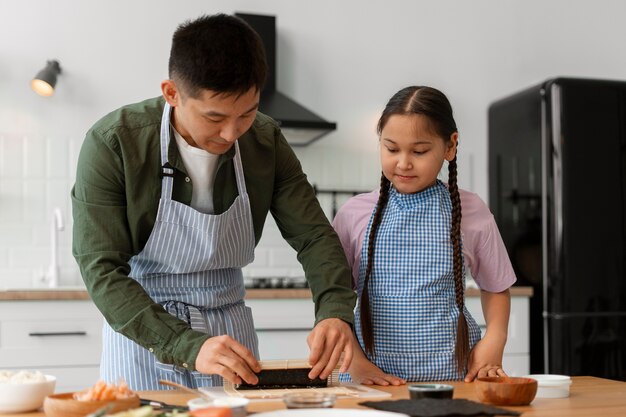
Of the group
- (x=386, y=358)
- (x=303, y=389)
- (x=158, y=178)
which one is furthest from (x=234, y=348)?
(x=386, y=358)

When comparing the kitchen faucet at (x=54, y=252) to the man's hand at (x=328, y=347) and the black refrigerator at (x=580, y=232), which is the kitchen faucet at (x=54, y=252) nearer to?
the black refrigerator at (x=580, y=232)

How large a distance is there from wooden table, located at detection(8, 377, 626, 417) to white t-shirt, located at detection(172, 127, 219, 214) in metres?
0.44

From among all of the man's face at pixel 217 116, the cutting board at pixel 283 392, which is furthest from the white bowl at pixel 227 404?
the man's face at pixel 217 116

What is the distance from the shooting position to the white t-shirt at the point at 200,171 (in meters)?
1.78

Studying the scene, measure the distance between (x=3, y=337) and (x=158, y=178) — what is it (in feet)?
5.39

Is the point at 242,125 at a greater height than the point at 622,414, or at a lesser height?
greater

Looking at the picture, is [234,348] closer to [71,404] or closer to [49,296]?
[71,404]

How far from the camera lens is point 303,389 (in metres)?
1.55

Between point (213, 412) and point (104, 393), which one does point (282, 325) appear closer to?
point (104, 393)

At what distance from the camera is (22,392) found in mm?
1347

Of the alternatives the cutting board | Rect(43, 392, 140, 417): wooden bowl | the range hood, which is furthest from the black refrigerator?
Rect(43, 392, 140, 417): wooden bowl

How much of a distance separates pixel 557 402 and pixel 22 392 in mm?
870

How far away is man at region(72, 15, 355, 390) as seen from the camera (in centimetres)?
158

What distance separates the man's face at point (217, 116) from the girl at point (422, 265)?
17.8 inches
